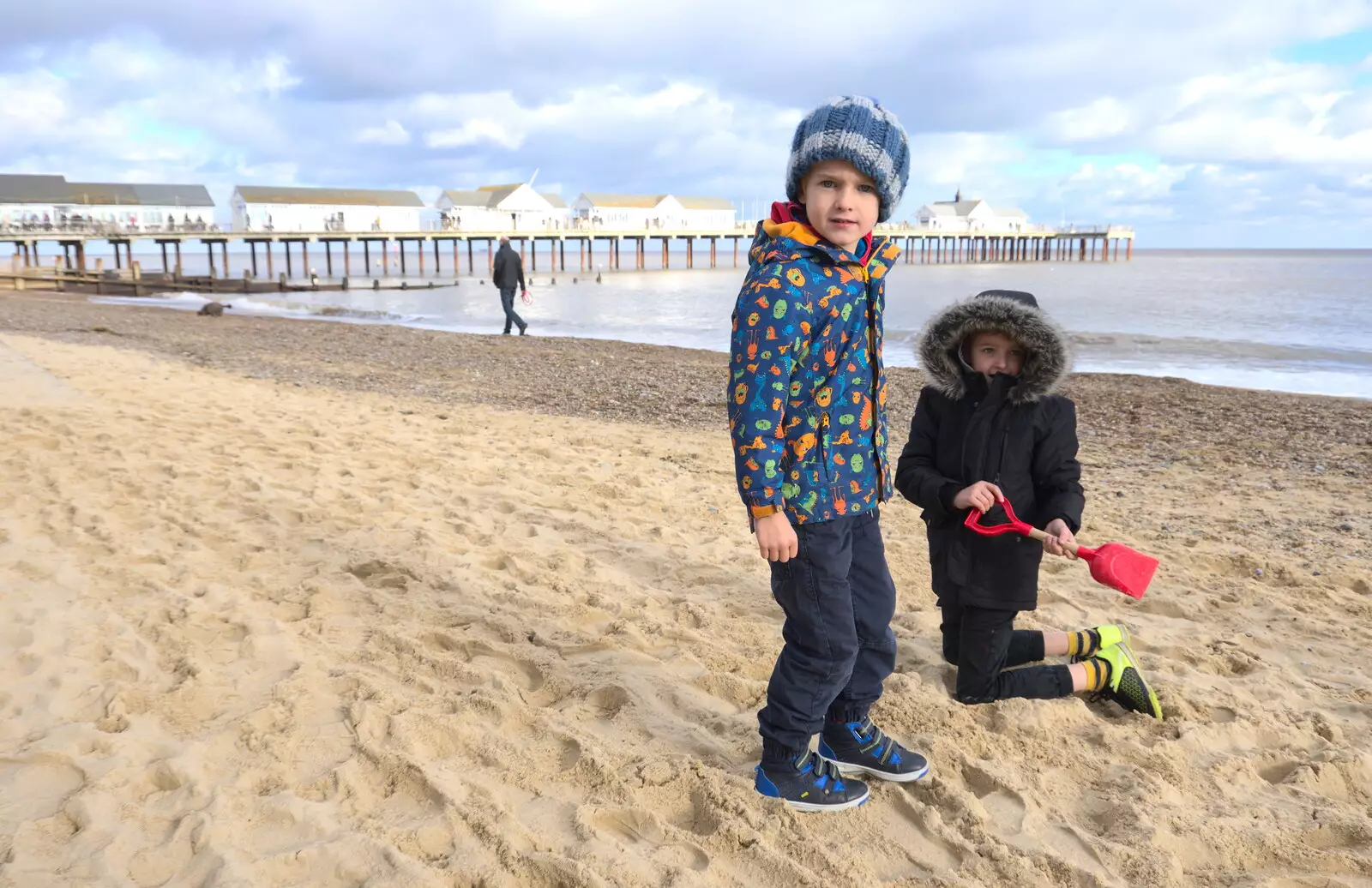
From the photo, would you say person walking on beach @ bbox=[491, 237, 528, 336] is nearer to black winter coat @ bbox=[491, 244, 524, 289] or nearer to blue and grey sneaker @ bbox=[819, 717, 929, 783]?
black winter coat @ bbox=[491, 244, 524, 289]

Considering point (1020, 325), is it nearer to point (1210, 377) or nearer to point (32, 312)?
point (1210, 377)

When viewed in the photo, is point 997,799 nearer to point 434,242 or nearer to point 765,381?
point 765,381

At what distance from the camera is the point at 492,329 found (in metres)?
21.9

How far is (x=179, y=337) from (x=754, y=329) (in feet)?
51.2

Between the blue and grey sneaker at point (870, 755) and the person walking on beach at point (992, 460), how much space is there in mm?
540

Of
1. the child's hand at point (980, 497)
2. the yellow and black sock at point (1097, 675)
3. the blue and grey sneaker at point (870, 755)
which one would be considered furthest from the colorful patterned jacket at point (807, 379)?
the yellow and black sock at point (1097, 675)

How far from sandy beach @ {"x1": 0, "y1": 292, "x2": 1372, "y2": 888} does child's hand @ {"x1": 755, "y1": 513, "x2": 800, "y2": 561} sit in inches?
27.6

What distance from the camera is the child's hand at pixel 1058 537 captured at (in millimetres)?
2561

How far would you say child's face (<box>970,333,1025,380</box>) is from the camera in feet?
8.91

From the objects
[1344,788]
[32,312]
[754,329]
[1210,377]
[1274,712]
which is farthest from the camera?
[32,312]

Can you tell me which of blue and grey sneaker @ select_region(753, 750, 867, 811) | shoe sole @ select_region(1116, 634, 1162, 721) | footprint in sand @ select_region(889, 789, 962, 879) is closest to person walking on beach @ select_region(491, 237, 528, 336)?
shoe sole @ select_region(1116, 634, 1162, 721)

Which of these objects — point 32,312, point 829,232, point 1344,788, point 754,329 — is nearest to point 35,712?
point 754,329

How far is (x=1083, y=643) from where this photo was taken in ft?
10.0

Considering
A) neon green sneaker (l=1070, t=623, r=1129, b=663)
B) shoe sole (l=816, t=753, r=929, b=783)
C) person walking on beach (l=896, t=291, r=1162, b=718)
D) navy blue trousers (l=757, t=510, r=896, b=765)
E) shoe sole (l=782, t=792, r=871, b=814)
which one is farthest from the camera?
neon green sneaker (l=1070, t=623, r=1129, b=663)
